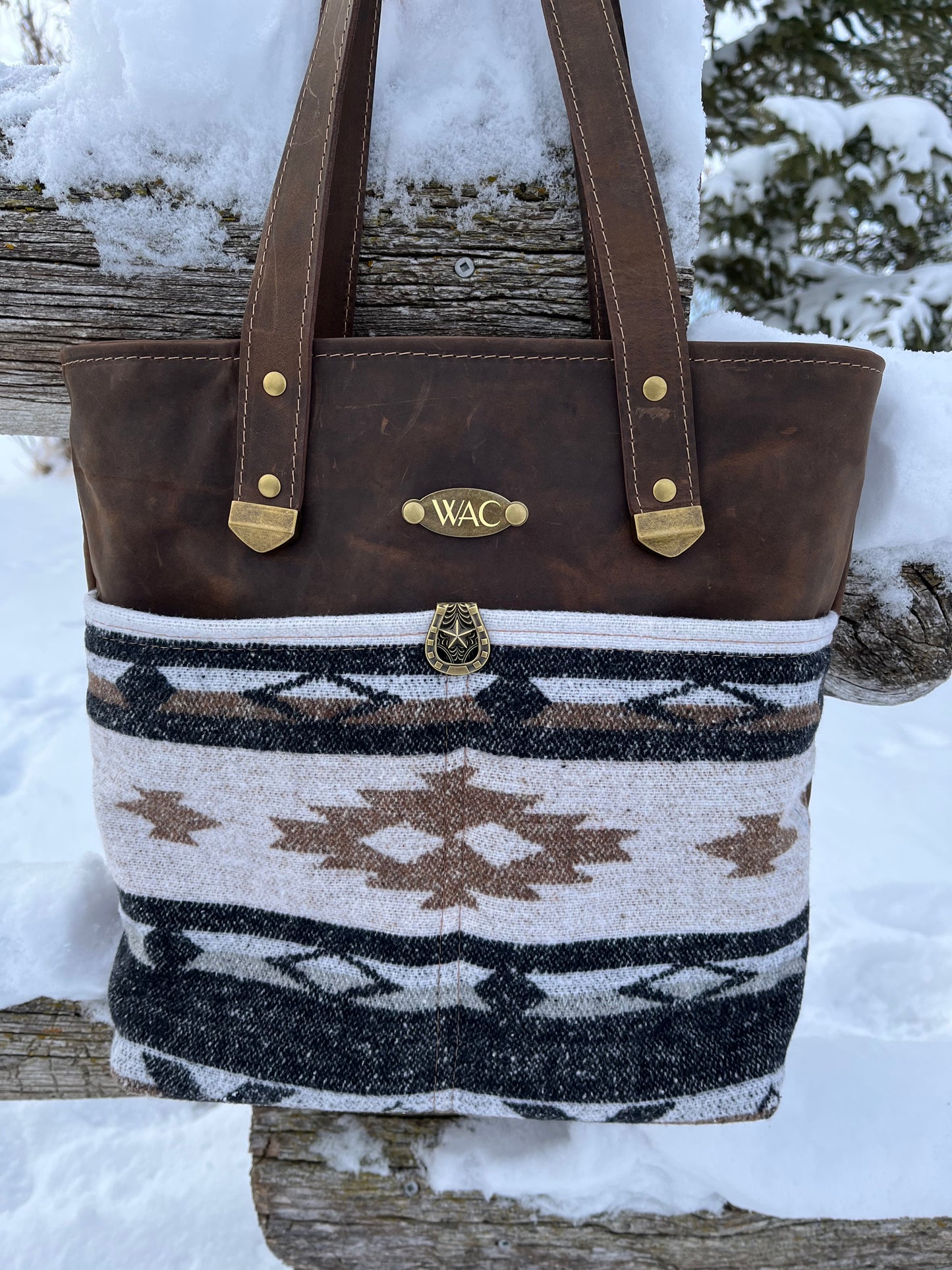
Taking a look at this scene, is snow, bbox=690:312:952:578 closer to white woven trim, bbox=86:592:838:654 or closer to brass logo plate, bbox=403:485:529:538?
white woven trim, bbox=86:592:838:654

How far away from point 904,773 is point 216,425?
2.70 meters

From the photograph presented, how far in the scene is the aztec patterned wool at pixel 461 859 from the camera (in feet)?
2.97

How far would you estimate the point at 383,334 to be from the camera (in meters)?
1.04

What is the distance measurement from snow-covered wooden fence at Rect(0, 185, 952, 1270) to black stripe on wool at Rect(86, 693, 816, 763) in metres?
0.35

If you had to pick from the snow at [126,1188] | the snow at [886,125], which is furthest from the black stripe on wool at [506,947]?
the snow at [886,125]

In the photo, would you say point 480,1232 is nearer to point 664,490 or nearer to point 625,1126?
point 625,1126

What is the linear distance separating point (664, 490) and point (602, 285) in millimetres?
251

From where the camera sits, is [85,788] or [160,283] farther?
[85,788]

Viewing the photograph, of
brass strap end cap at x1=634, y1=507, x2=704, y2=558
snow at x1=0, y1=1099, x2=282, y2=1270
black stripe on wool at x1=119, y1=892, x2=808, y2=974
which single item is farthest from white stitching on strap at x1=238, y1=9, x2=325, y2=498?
snow at x1=0, y1=1099, x2=282, y2=1270

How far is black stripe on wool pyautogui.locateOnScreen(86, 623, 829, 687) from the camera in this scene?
90cm

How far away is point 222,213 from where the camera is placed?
988 millimetres

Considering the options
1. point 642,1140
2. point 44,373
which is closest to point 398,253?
point 44,373

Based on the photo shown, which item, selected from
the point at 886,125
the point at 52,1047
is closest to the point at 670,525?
the point at 52,1047

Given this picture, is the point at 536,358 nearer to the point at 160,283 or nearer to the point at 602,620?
A: the point at 602,620
